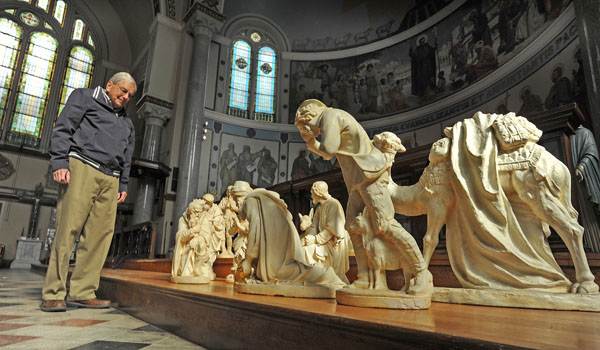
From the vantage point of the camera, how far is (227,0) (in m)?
15.5

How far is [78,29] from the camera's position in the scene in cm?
1795

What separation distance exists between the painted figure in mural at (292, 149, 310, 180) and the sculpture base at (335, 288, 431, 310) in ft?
42.2

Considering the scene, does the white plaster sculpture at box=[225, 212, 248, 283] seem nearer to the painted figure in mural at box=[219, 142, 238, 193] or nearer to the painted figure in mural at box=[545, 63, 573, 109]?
the painted figure in mural at box=[545, 63, 573, 109]

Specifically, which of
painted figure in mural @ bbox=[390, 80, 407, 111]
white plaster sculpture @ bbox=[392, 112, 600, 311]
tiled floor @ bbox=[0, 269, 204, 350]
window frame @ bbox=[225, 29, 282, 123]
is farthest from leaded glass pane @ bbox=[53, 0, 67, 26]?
white plaster sculpture @ bbox=[392, 112, 600, 311]

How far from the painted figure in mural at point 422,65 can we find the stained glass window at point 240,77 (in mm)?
6921

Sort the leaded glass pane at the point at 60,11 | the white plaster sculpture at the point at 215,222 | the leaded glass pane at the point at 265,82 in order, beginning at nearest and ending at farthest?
the white plaster sculpture at the point at 215,222 < the leaded glass pane at the point at 265,82 < the leaded glass pane at the point at 60,11

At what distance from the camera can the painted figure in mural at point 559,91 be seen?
830 centimetres

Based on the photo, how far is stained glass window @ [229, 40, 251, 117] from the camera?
49.4 ft

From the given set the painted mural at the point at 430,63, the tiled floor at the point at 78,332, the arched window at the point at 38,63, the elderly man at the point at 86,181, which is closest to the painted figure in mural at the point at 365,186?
the tiled floor at the point at 78,332

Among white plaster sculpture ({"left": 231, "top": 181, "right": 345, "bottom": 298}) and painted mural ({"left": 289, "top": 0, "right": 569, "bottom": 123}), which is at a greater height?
painted mural ({"left": 289, "top": 0, "right": 569, "bottom": 123})

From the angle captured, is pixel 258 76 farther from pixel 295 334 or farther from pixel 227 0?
pixel 295 334

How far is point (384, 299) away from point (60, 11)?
72.2ft

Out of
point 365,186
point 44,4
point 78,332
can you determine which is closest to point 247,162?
point 78,332

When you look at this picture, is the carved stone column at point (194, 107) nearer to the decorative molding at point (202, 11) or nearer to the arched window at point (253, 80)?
the decorative molding at point (202, 11)
